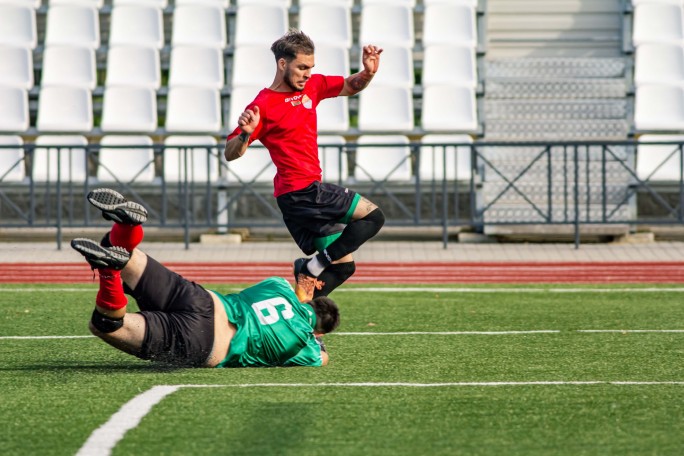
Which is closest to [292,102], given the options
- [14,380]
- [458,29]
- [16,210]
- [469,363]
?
[469,363]

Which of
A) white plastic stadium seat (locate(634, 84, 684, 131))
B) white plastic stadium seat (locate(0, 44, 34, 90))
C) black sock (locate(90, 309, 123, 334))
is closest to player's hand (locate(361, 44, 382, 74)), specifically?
black sock (locate(90, 309, 123, 334))

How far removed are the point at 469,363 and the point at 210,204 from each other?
7851 mm

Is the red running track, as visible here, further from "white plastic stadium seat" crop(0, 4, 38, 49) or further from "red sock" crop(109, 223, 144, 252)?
"red sock" crop(109, 223, 144, 252)

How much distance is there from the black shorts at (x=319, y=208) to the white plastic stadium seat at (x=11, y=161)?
725 centimetres

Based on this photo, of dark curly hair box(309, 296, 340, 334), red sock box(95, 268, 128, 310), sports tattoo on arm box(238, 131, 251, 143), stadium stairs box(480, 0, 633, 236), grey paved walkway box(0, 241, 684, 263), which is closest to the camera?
red sock box(95, 268, 128, 310)

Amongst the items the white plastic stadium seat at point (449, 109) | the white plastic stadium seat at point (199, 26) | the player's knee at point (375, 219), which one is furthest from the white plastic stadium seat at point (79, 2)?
the player's knee at point (375, 219)

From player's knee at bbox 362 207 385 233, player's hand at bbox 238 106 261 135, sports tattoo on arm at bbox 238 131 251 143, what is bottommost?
player's knee at bbox 362 207 385 233

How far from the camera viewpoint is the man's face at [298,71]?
717cm

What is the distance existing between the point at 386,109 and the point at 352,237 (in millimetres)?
7438

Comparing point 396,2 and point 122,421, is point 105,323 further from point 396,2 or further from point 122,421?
point 396,2

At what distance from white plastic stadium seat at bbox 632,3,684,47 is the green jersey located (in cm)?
1086

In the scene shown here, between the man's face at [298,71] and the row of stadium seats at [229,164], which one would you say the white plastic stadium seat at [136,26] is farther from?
the man's face at [298,71]

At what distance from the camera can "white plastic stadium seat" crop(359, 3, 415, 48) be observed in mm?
15273

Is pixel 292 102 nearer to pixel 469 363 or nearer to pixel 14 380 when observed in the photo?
pixel 469 363
